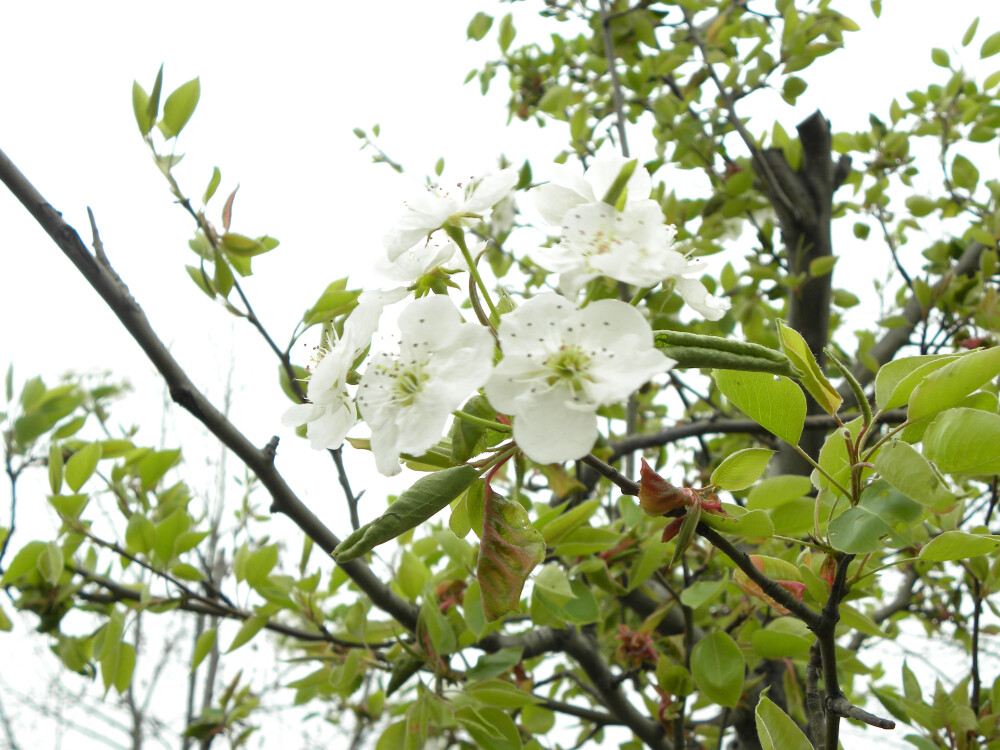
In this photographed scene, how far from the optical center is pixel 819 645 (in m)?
0.63

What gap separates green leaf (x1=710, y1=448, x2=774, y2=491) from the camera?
60cm

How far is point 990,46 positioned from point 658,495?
2.24 m

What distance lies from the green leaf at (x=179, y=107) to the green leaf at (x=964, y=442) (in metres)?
0.95

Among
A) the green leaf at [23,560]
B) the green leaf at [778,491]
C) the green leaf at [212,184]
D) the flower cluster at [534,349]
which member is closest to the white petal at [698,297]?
the flower cluster at [534,349]

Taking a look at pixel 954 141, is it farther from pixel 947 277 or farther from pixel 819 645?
pixel 819 645

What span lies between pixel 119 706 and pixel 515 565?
4.45 metres

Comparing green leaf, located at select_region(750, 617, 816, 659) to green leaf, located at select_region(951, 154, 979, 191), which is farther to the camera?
green leaf, located at select_region(951, 154, 979, 191)

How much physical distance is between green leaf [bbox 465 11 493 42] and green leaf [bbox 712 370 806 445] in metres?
2.08

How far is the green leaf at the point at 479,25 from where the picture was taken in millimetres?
2307

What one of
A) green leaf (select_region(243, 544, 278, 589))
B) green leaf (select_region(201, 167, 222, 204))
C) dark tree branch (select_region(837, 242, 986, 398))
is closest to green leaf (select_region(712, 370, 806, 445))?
green leaf (select_region(201, 167, 222, 204))

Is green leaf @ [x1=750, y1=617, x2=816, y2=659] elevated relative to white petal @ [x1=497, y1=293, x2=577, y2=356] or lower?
elevated

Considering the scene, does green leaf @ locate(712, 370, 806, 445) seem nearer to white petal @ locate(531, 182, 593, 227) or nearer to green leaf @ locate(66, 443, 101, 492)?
white petal @ locate(531, 182, 593, 227)

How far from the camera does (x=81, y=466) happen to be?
1162 millimetres

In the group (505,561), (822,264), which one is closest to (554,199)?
(505,561)
